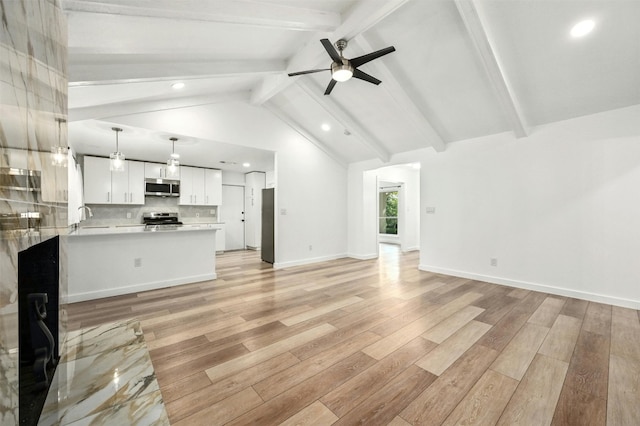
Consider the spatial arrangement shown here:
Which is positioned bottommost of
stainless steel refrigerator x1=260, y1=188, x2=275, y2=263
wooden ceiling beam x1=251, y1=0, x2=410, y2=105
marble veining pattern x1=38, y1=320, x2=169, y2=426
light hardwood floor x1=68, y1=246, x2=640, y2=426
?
light hardwood floor x1=68, y1=246, x2=640, y2=426

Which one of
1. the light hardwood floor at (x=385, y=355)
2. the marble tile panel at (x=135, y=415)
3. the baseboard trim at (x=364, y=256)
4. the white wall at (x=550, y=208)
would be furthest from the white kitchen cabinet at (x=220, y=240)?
the marble tile panel at (x=135, y=415)

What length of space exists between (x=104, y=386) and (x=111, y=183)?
594 centimetres

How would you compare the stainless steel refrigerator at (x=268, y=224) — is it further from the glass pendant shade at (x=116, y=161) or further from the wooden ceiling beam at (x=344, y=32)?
the glass pendant shade at (x=116, y=161)

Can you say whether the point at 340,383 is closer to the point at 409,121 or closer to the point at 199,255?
the point at 199,255

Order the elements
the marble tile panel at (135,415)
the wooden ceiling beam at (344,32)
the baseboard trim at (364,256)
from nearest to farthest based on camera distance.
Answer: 1. the marble tile panel at (135,415)
2. the wooden ceiling beam at (344,32)
3. the baseboard trim at (364,256)

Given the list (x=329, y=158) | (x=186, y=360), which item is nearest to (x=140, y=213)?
(x=329, y=158)

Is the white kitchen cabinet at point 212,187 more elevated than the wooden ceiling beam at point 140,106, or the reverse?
the wooden ceiling beam at point 140,106

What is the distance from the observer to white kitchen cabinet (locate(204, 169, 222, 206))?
7070mm

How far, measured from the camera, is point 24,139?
3.10 feet

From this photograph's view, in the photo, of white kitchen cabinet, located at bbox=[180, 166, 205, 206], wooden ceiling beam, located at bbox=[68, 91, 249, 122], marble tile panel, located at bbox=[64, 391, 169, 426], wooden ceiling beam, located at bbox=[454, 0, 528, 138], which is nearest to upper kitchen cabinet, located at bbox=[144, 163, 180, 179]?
white kitchen cabinet, located at bbox=[180, 166, 205, 206]

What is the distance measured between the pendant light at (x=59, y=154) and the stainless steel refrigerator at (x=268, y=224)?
4352mm

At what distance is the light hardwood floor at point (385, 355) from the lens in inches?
60.7

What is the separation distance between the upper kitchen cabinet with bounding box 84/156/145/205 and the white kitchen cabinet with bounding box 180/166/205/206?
2.85 ft

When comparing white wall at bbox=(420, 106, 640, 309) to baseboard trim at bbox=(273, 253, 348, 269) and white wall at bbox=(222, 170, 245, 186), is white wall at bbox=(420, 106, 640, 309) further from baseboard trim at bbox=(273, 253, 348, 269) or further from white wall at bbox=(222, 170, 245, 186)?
white wall at bbox=(222, 170, 245, 186)
